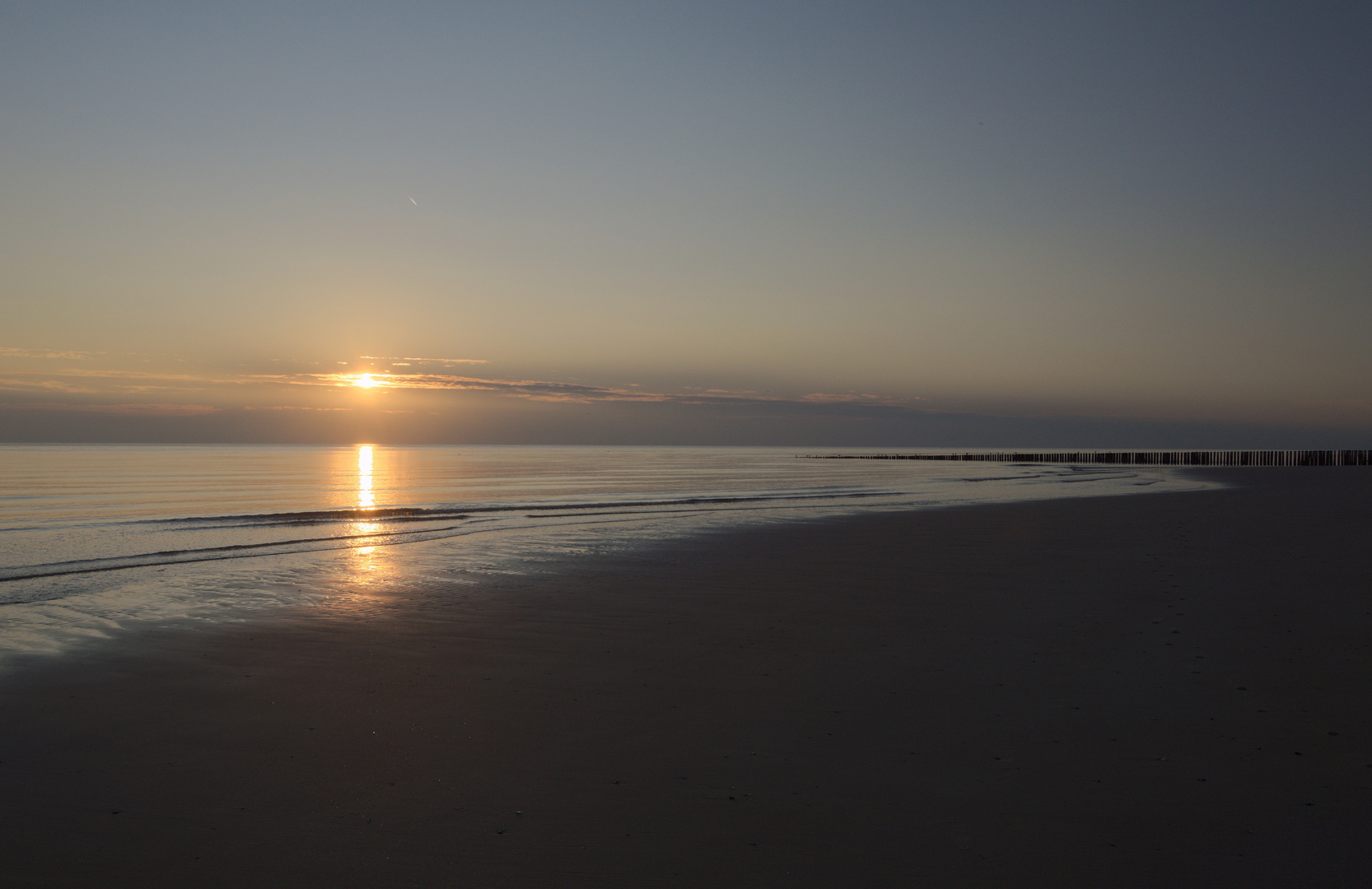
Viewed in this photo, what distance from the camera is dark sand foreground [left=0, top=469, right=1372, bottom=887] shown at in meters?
4.82

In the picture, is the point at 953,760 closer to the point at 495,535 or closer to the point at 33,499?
the point at 495,535

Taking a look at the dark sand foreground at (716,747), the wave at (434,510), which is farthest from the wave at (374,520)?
the dark sand foreground at (716,747)

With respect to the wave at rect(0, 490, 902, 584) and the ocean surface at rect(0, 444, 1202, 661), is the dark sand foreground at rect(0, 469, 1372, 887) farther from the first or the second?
the wave at rect(0, 490, 902, 584)

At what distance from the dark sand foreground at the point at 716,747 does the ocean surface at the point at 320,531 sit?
9.20 ft

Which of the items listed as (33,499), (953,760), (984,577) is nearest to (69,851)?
(953,760)

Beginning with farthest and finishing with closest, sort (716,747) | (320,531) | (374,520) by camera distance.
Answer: (374,520) → (320,531) → (716,747)

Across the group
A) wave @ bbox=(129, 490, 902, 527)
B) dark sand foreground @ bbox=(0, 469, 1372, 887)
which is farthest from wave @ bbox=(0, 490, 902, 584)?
dark sand foreground @ bbox=(0, 469, 1372, 887)

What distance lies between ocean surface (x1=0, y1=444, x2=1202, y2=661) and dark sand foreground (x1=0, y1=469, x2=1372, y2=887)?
2.80 m

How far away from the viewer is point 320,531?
2569 centimetres

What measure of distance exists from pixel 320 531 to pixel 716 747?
22.4 meters

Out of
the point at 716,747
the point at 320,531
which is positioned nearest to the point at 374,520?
the point at 320,531

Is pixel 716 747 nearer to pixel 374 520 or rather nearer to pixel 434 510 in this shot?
pixel 374 520

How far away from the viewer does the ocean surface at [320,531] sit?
13586 mm

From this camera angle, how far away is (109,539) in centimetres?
2289
